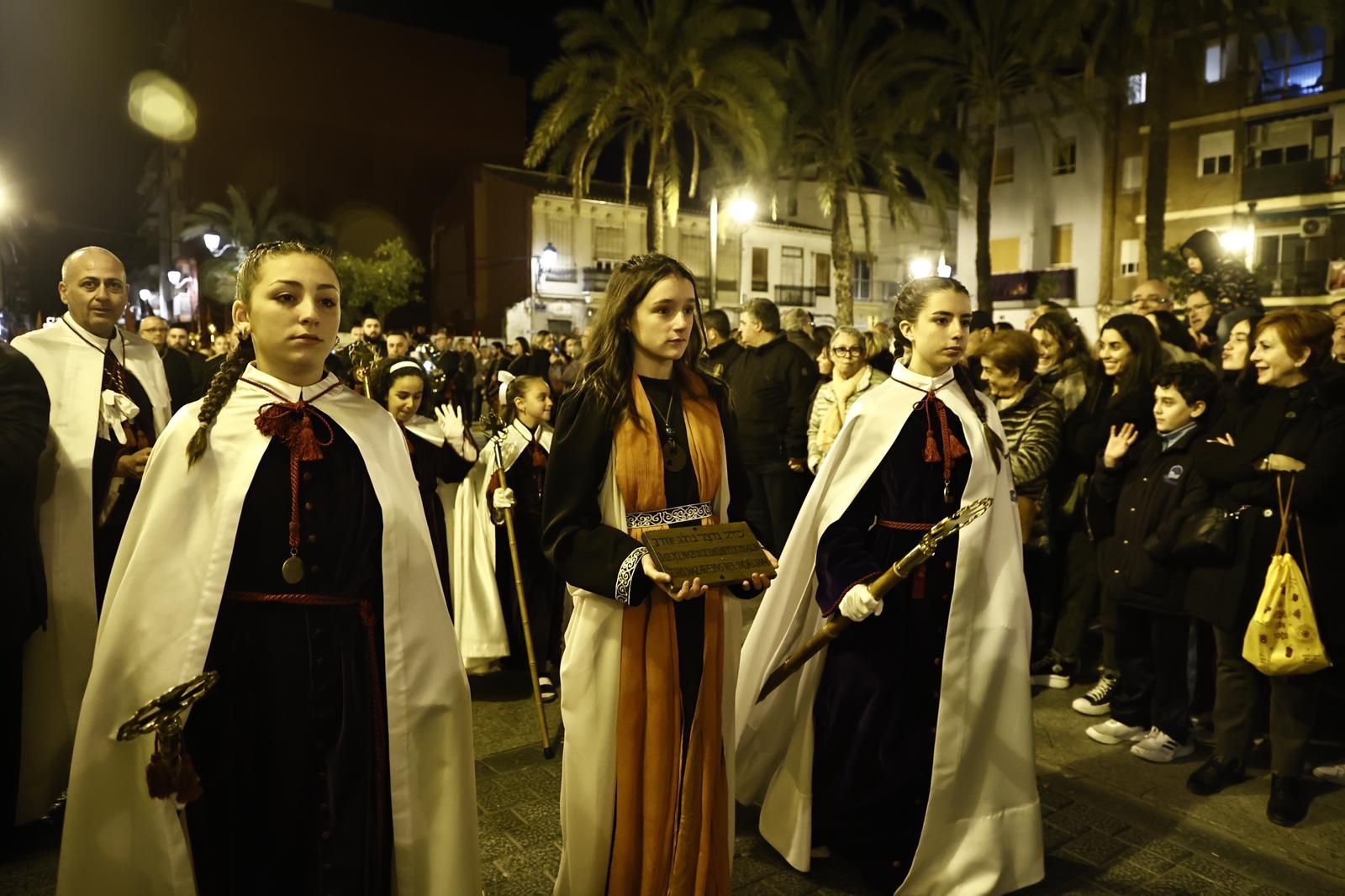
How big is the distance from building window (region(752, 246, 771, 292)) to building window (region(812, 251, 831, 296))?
9.45 ft

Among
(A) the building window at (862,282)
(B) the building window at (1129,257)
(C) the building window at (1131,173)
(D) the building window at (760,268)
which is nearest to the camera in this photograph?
(C) the building window at (1131,173)

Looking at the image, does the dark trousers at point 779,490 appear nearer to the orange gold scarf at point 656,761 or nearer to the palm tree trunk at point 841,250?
the orange gold scarf at point 656,761

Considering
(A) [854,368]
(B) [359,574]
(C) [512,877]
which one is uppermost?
(A) [854,368]

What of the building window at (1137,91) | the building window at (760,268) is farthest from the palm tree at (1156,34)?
the building window at (760,268)

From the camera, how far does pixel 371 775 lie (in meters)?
2.79

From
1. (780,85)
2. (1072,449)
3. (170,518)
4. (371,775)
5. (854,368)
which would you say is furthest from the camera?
(780,85)

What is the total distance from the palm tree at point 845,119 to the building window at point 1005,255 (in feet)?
45.9

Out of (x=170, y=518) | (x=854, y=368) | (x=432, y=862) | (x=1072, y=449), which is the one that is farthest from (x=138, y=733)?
(x=854, y=368)

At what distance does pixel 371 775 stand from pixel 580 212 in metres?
40.1

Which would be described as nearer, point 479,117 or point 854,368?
point 854,368

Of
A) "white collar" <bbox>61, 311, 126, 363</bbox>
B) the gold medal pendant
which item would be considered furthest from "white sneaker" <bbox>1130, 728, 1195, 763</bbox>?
"white collar" <bbox>61, 311, 126, 363</bbox>

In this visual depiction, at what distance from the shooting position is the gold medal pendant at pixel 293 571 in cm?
266

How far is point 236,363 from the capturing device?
283 centimetres

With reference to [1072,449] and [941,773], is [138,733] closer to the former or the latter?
[941,773]
